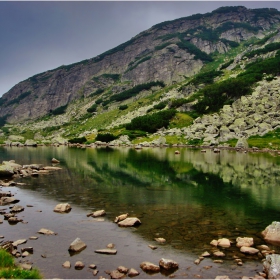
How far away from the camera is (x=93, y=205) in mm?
28969

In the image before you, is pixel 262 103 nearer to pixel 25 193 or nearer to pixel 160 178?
pixel 160 178

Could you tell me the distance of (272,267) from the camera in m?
14.7

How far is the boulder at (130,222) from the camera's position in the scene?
22.5 m

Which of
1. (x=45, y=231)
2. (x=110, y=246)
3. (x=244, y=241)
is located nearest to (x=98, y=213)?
(x=45, y=231)

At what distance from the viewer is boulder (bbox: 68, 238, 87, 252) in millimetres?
17819

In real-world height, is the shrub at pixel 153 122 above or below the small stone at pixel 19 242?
above

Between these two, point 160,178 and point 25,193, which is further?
point 160,178

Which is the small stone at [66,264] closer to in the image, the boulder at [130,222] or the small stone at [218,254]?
the boulder at [130,222]

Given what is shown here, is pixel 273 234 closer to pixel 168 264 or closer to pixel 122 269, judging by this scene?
pixel 168 264

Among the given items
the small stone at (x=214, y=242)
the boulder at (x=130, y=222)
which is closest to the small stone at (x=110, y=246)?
the boulder at (x=130, y=222)

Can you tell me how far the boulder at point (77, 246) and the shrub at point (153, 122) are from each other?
139907mm

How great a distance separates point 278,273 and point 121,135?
456ft

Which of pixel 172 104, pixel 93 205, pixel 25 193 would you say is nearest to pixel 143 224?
pixel 93 205

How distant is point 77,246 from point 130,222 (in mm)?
5771
